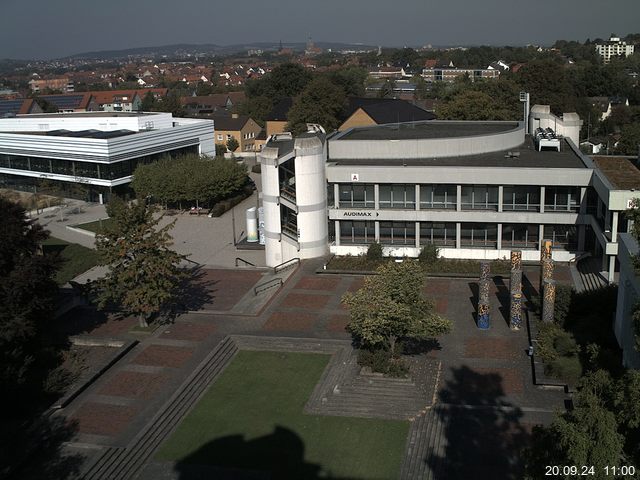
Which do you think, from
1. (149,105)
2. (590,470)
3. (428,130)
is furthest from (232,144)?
(590,470)

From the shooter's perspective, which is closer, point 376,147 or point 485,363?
point 485,363

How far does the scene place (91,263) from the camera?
4466cm

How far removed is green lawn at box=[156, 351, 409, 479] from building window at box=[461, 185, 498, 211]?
58.5ft

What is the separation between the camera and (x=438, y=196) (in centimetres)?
4038

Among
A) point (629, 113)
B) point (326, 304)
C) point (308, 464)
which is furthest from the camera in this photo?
point (629, 113)

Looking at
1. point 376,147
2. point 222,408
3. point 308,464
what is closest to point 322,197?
point 376,147

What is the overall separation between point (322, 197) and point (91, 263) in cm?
1586

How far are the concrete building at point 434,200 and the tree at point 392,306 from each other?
14.7 meters

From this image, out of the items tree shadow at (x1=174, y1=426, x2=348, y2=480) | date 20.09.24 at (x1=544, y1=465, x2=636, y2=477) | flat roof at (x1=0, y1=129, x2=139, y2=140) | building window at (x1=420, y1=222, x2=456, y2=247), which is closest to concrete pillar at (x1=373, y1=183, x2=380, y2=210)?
building window at (x1=420, y1=222, x2=456, y2=247)

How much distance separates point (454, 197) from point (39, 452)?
2632cm

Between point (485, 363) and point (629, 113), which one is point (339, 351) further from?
point (629, 113)

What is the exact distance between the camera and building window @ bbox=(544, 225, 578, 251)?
39125 millimetres

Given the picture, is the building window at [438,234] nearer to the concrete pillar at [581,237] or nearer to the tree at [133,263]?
the concrete pillar at [581,237]

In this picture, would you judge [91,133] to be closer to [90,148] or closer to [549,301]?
[90,148]
